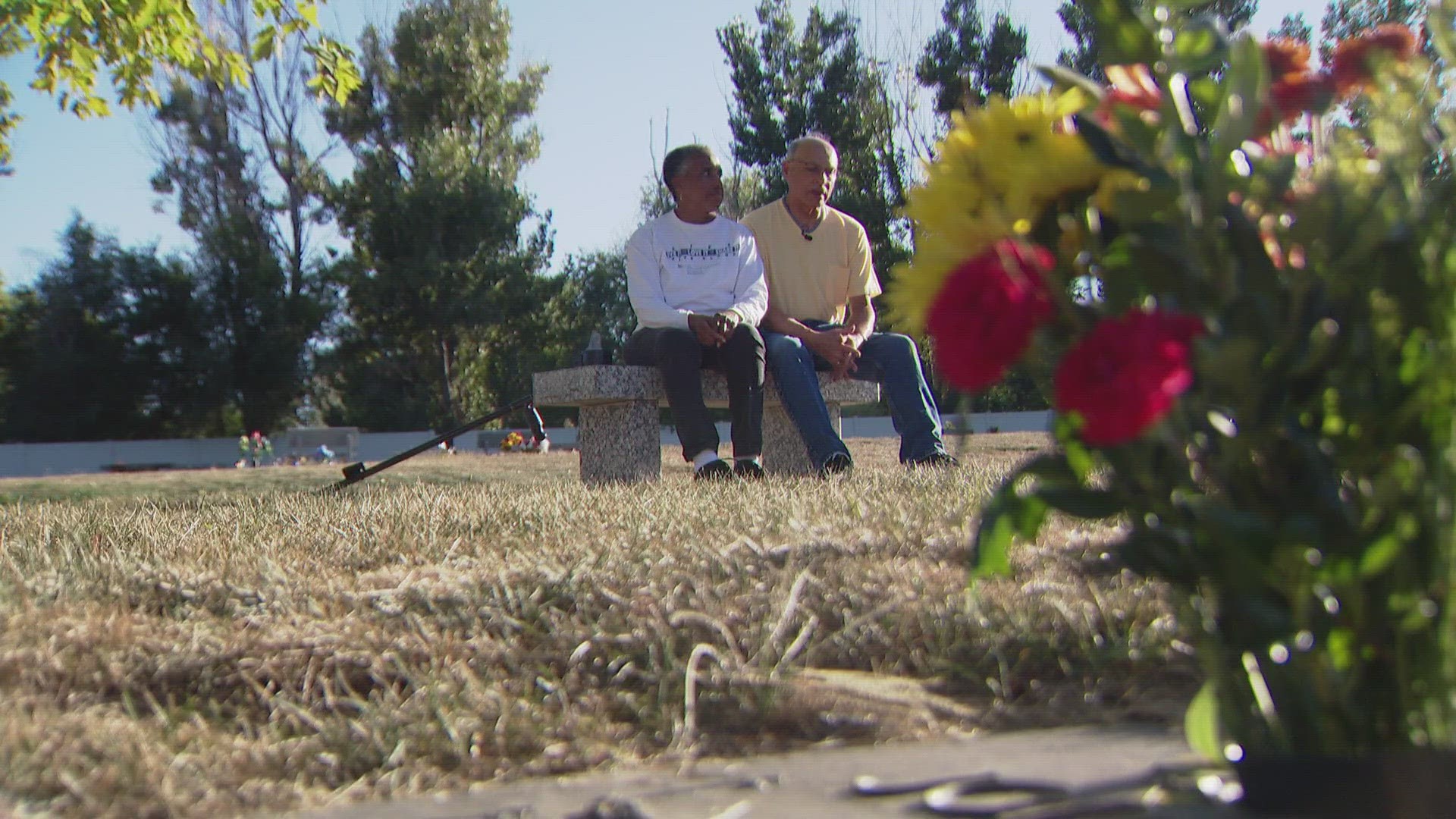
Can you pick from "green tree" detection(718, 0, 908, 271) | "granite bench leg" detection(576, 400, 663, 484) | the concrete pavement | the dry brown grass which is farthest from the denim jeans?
"green tree" detection(718, 0, 908, 271)

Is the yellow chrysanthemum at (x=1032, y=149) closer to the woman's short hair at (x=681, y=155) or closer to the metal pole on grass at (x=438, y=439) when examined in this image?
the metal pole on grass at (x=438, y=439)

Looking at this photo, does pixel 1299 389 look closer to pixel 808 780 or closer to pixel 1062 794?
pixel 1062 794

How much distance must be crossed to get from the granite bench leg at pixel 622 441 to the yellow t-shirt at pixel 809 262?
2.69 feet

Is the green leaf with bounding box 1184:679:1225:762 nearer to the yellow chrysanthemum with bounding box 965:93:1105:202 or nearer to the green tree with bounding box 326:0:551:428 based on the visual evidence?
the yellow chrysanthemum with bounding box 965:93:1105:202

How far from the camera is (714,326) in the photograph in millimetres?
4723

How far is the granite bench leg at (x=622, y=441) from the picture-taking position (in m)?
5.46

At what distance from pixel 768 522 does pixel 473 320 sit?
24.9 metres

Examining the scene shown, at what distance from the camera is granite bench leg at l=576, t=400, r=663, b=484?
5457 millimetres

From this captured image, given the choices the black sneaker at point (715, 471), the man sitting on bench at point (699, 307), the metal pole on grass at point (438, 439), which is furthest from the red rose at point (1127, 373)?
the metal pole on grass at point (438, 439)

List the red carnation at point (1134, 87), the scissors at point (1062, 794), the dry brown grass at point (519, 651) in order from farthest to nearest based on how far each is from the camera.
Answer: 1. the dry brown grass at point (519, 651)
2. the scissors at point (1062, 794)
3. the red carnation at point (1134, 87)

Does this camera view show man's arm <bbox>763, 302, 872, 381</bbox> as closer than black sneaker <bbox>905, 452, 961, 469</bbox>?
No

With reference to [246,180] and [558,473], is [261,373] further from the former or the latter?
[558,473]

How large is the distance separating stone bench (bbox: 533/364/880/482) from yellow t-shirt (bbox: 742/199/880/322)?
37cm

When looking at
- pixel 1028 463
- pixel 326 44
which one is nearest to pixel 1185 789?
pixel 1028 463
